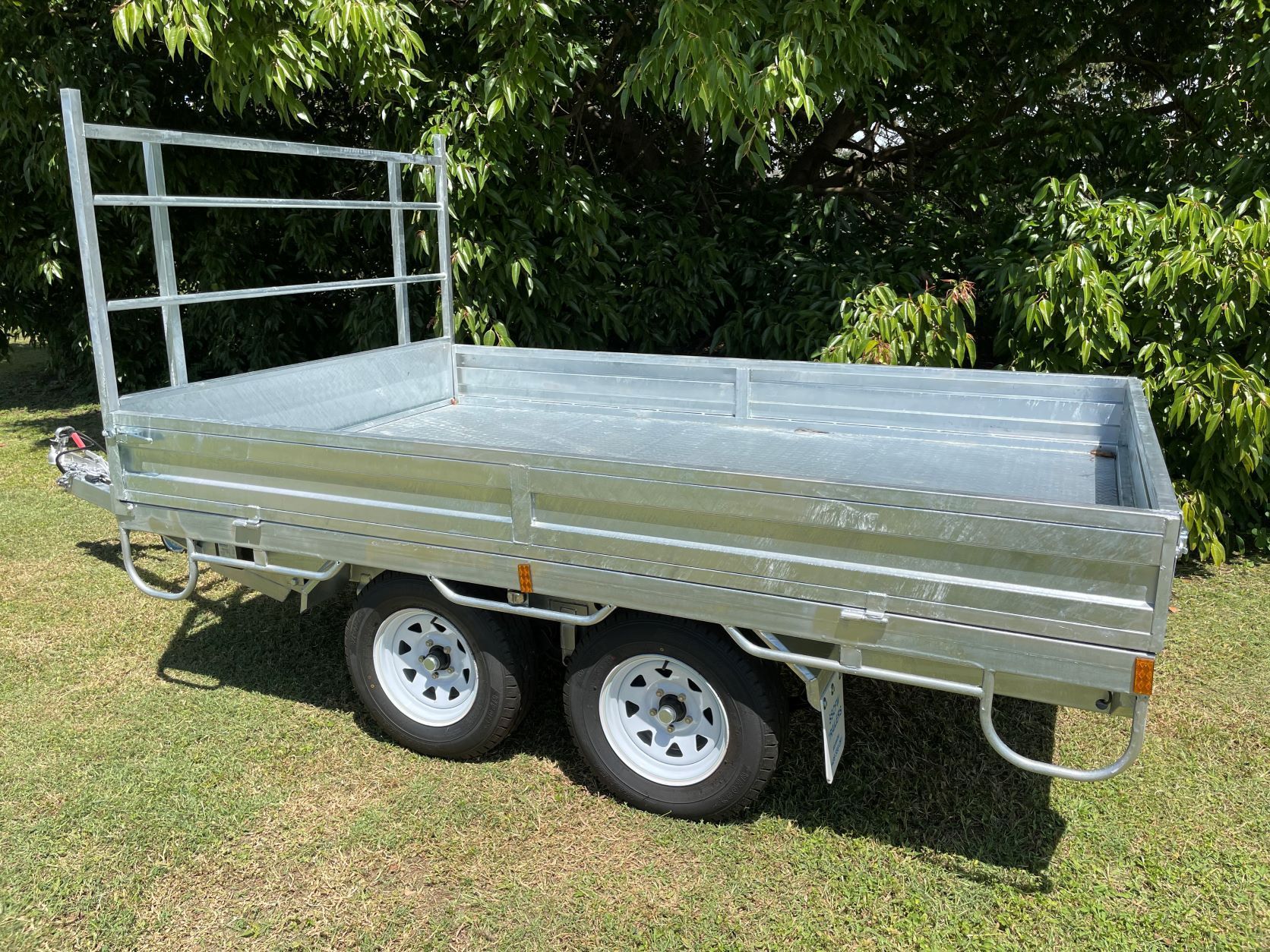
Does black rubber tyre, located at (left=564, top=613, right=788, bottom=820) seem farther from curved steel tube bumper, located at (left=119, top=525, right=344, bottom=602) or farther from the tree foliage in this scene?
the tree foliage

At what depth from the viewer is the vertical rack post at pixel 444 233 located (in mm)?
5191

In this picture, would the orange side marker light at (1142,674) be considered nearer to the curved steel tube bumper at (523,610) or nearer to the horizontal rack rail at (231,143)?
the curved steel tube bumper at (523,610)

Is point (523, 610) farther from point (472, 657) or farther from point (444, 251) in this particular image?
point (444, 251)

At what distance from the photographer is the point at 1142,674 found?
2.34 meters

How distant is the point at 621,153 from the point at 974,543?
5.53 meters

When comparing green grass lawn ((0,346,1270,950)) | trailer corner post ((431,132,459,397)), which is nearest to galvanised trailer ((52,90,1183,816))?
green grass lawn ((0,346,1270,950))

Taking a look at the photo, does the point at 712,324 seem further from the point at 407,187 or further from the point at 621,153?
the point at 407,187

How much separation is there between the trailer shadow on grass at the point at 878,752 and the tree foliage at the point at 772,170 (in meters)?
2.02

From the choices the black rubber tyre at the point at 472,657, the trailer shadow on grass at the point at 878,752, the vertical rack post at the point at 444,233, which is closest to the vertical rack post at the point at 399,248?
the vertical rack post at the point at 444,233

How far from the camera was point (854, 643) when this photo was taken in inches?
104

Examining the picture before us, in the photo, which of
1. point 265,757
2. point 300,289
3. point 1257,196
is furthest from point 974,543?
point 1257,196

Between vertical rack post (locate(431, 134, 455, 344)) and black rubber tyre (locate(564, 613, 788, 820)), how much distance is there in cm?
263

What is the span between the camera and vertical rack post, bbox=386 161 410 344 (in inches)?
195

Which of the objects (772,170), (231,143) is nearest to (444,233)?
(231,143)
